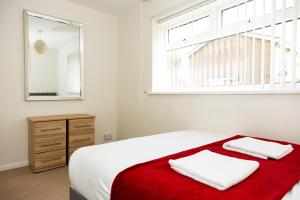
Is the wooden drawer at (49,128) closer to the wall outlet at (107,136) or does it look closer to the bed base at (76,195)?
the wall outlet at (107,136)

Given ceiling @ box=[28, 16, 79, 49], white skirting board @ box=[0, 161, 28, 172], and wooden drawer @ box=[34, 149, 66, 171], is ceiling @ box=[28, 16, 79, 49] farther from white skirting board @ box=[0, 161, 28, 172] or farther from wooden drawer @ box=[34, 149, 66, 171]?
white skirting board @ box=[0, 161, 28, 172]

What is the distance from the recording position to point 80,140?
8.80 ft

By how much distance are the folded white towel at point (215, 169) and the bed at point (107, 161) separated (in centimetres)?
19

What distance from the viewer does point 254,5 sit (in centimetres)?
181

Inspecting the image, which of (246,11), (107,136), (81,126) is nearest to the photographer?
(246,11)

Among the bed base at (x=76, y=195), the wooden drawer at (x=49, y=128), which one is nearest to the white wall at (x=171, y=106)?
the wooden drawer at (x=49, y=128)

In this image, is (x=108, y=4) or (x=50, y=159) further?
(x=108, y=4)

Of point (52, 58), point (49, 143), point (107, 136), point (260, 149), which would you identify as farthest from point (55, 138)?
point (260, 149)

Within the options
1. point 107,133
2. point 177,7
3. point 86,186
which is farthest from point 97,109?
point 86,186

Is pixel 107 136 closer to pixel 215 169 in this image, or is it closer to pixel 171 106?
pixel 171 106

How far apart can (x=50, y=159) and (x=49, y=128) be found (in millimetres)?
395

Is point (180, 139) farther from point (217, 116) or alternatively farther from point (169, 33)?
point (169, 33)

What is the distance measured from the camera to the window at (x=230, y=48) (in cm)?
161

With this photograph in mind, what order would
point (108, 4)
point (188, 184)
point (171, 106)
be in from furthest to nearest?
point (108, 4), point (171, 106), point (188, 184)
